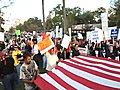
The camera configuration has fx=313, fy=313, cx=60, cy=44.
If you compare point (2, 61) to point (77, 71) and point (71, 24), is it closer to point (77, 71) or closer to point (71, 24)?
point (77, 71)

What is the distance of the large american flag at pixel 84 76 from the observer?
3.74m

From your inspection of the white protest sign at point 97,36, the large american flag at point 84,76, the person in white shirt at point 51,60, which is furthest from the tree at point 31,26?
the large american flag at point 84,76

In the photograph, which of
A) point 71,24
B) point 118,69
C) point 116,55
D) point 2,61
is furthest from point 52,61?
point 71,24

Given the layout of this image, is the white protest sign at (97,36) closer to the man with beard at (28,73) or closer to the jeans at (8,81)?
the jeans at (8,81)

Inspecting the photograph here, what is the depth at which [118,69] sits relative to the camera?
4.12 meters

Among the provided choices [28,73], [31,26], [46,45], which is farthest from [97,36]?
[31,26]

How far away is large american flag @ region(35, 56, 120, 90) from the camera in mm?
3742

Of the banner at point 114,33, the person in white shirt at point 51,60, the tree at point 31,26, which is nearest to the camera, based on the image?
the person in white shirt at point 51,60

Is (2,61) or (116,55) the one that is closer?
(2,61)

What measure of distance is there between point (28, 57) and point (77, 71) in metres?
2.00

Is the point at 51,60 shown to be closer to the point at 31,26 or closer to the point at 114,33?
the point at 114,33

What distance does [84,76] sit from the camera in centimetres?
412

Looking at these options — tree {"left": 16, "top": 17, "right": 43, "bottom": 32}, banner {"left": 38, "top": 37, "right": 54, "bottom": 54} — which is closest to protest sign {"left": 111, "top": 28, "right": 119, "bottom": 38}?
banner {"left": 38, "top": 37, "right": 54, "bottom": 54}

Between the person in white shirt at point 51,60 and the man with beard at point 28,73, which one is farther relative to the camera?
the person in white shirt at point 51,60
